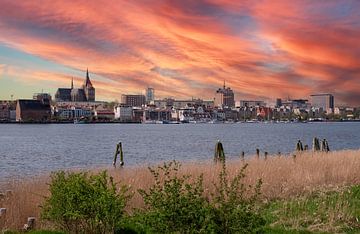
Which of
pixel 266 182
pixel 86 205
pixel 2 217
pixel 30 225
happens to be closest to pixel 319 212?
pixel 266 182

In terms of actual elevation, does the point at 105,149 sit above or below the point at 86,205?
below

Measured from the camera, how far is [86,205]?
1041cm

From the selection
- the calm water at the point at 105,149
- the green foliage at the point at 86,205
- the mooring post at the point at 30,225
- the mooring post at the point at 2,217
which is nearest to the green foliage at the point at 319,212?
the green foliage at the point at 86,205

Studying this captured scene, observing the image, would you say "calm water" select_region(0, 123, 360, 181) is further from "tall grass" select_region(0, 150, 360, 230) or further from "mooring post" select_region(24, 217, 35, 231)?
"mooring post" select_region(24, 217, 35, 231)

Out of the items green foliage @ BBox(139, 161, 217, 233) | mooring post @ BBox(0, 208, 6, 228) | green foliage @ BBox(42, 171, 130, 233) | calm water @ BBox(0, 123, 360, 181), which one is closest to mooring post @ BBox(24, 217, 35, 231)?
mooring post @ BBox(0, 208, 6, 228)

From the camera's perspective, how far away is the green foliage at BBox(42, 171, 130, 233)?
34.3ft

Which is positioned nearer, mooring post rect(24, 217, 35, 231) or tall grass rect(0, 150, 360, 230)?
mooring post rect(24, 217, 35, 231)

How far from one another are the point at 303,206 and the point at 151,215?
7269 millimetres

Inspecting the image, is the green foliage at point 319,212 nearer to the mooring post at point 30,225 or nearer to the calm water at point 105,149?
the mooring post at point 30,225

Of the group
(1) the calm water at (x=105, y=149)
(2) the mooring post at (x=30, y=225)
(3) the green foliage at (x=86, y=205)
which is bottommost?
(1) the calm water at (x=105, y=149)

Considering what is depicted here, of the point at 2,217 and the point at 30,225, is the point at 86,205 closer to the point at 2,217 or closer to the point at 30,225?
the point at 30,225

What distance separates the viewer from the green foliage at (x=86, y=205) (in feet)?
34.3

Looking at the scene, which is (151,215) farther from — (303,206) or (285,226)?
(303,206)

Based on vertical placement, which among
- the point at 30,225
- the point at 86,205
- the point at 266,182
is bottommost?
the point at 30,225
